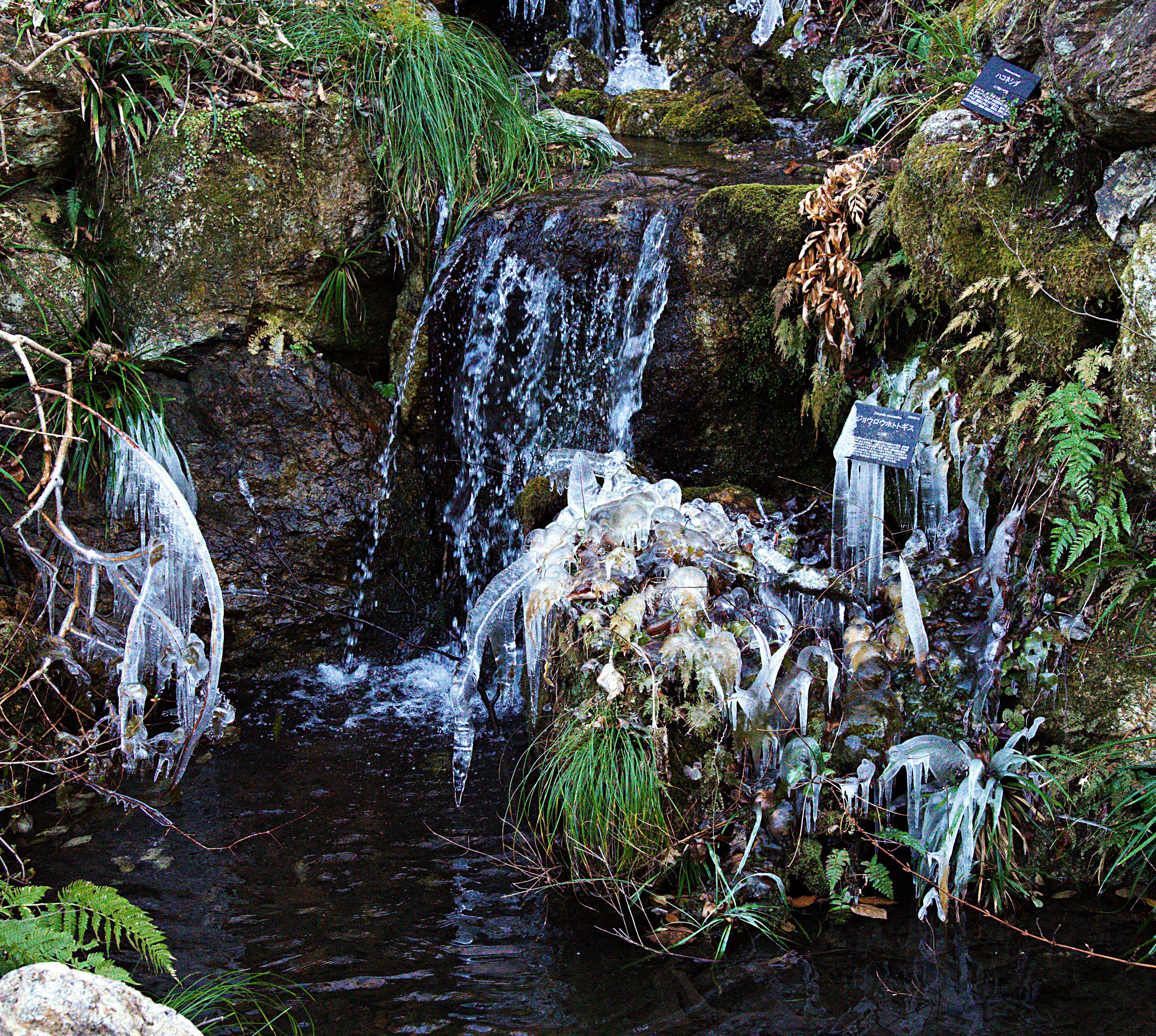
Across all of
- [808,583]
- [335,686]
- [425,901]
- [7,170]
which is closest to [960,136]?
[808,583]

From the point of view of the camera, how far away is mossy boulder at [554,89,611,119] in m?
6.69

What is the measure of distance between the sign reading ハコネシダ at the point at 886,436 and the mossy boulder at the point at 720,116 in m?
3.23

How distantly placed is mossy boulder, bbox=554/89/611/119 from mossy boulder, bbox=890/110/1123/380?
3.27m

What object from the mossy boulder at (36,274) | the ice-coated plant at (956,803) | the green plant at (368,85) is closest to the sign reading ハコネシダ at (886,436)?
the ice-coated plant at (956,803)

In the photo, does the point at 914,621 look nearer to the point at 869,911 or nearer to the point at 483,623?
the point at 869,911

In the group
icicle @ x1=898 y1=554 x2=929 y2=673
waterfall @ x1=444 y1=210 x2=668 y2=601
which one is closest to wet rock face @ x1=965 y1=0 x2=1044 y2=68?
waterfall @ x1=444 y1=210 x2=668 y2=601

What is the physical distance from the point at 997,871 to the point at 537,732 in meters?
1.67

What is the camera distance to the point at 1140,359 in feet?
10.3

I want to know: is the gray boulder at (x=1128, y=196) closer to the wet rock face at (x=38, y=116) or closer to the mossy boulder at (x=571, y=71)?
the mossy boulder at (x=571, y=71)

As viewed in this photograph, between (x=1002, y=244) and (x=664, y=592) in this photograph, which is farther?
(x=1002, y=244)

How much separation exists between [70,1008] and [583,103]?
6.39m

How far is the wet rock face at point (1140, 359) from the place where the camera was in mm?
3100

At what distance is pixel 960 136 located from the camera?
385 centimetres

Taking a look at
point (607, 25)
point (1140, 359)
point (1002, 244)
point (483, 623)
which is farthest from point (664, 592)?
point (607, 25)
